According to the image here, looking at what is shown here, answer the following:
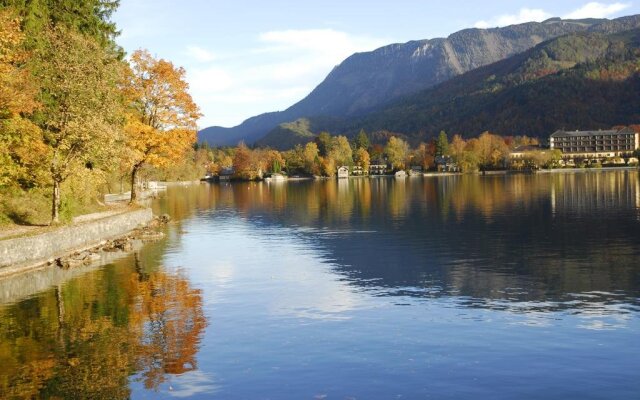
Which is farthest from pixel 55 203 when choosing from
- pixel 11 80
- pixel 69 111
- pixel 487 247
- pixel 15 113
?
pixel 487 247

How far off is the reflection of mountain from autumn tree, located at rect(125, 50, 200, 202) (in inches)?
526

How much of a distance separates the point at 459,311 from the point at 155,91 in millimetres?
50732

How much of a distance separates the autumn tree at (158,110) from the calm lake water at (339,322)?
19985mm

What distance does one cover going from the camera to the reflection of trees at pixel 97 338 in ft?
62.0

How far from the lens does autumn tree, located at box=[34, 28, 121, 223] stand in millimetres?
44500

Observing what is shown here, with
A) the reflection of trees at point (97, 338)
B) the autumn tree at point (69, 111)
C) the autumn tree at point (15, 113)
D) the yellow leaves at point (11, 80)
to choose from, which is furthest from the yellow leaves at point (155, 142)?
the reflection of trees at point (97, 338)

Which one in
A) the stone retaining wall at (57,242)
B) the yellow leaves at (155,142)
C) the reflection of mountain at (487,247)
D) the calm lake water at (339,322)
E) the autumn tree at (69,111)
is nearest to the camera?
the calm lake water at (339,322)

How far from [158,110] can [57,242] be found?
29.7 meters

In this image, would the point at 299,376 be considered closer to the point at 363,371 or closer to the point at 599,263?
the point at 363,371

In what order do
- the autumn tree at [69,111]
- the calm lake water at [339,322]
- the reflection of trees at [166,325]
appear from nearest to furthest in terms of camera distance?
the calm lake water at [339,322] → the reflection of trees at [166,325] → the autumn tree at [69,111]

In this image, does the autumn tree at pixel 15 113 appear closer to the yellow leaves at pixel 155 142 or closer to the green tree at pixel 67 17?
the green tree at pixel 67 17

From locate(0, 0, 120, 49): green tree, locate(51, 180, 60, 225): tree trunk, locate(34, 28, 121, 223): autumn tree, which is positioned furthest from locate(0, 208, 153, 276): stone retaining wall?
locate(0, 0, 120, 49): green tree

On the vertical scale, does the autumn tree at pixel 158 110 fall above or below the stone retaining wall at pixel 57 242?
above

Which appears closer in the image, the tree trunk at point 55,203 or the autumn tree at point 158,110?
the tree trunk at point 55,203
